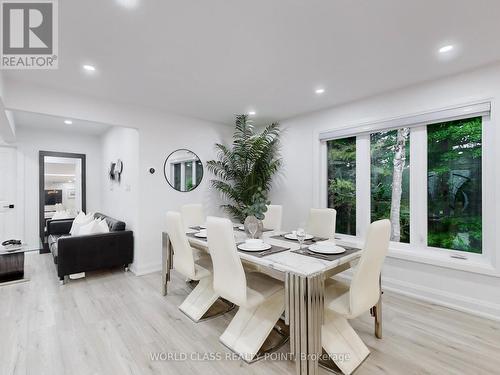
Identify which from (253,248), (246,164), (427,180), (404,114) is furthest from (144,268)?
(404,114)

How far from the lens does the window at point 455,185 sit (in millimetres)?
2659

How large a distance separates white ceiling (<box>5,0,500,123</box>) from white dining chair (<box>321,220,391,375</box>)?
147 cm

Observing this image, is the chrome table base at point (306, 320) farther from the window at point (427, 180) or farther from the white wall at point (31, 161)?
the white wall at point (31, 161)

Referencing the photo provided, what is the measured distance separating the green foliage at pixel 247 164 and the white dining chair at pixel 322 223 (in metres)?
1.25

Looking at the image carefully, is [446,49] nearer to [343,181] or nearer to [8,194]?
[343,181]

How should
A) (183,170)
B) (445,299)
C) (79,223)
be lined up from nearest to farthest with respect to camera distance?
(445,299)
(79,223)
(183,170)

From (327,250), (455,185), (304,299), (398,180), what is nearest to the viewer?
(304,299)

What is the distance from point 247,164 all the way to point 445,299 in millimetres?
3111

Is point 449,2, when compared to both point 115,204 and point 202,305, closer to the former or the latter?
point 202,305

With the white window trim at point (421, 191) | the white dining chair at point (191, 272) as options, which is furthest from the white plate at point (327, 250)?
the white window trim at point (421, 191)

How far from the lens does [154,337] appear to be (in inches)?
84.0

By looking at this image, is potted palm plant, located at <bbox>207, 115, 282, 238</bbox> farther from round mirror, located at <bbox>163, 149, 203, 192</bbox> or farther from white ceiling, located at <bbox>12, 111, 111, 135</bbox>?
white ceiling, located at <bbox>12, 111, 111, 135</bbox>

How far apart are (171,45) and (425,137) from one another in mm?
2924

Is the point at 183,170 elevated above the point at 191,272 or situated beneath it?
elevated above
